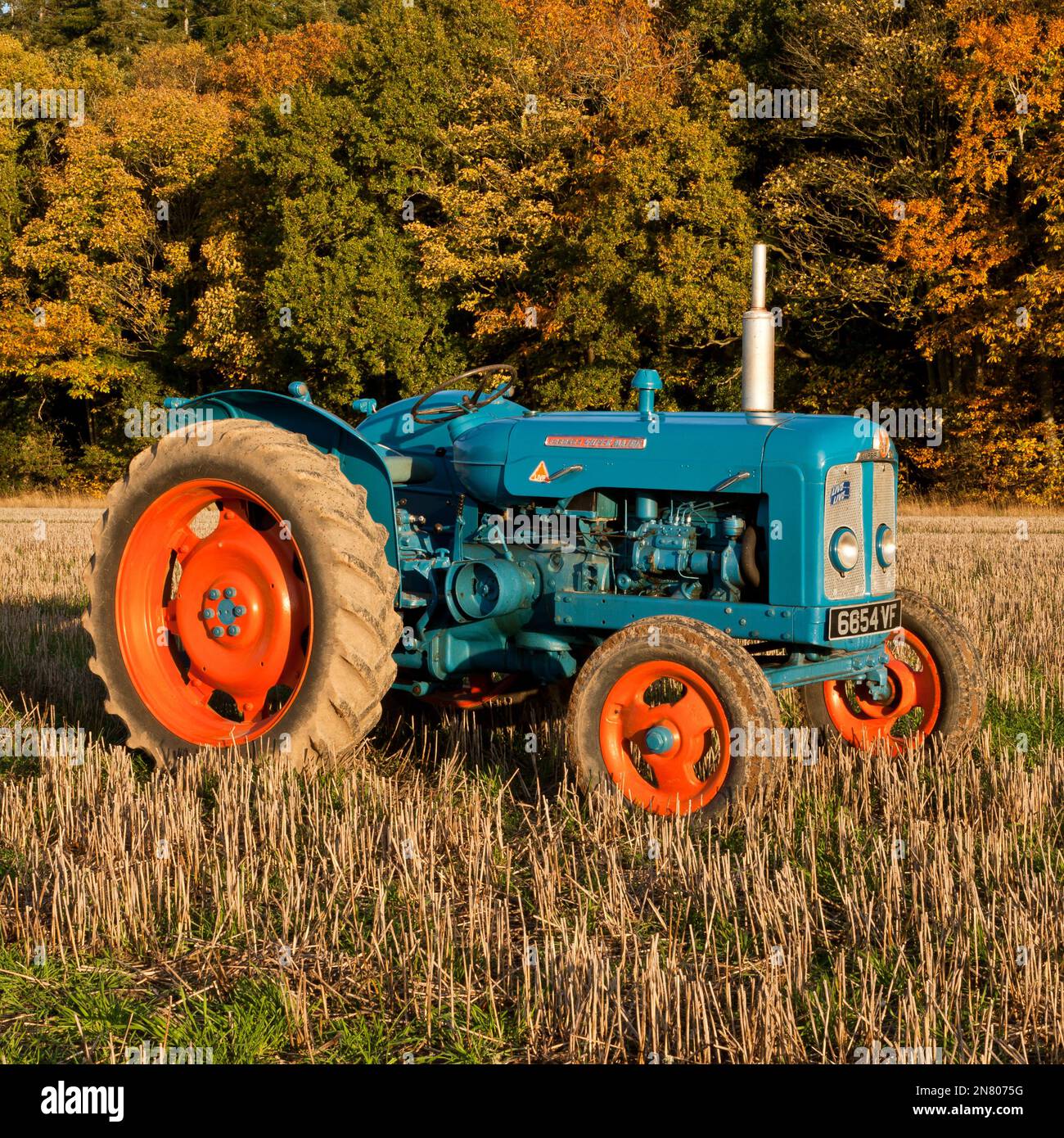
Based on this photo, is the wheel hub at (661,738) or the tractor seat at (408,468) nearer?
the wheel hub at (661,738)

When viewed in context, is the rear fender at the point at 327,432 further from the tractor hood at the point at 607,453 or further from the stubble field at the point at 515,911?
the stubble field at the point at 515,911

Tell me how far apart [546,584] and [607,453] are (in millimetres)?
566

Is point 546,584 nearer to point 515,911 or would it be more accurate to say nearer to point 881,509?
point 881,509

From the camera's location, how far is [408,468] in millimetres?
5797

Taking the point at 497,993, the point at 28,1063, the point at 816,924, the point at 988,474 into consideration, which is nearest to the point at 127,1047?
the point at 28,1063

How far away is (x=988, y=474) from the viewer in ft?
77.5

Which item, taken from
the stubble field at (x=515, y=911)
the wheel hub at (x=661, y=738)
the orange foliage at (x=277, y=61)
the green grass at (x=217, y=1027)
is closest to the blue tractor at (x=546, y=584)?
the wheel hub at (x=661, y=738)

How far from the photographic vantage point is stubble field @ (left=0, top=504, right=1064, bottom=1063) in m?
3.10

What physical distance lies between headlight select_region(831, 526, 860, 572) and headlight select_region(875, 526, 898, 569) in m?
0.24

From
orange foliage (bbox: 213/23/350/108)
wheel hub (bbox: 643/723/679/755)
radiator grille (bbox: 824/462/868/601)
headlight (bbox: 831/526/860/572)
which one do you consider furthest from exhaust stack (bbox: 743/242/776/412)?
orange foliage (bbox: 213/23/350/108)

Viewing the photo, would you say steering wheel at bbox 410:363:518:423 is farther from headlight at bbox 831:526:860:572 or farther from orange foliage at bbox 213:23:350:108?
orange foliage at bbox 213:23:350:108

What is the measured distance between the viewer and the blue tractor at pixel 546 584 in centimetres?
475

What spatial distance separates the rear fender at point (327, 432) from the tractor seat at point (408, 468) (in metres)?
0.12

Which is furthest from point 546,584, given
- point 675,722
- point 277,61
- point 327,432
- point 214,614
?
point 277,61
